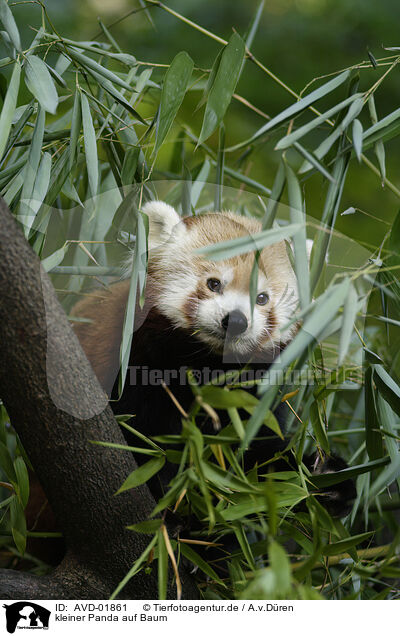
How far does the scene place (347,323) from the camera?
104 centimetres

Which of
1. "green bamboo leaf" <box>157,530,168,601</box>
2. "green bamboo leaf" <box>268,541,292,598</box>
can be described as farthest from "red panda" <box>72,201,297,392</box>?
"green bamboo leaf" <box>268,541,292,598</box>

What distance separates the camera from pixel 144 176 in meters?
1.65

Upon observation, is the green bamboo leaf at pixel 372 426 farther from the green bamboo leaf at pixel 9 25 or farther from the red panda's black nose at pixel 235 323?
the green bamboo leaf at pixel 9 25

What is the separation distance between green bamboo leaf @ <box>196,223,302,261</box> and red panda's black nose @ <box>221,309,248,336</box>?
0.48 m

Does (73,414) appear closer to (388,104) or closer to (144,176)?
(144,176)

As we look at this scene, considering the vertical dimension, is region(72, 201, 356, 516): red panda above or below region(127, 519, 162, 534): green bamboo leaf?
above

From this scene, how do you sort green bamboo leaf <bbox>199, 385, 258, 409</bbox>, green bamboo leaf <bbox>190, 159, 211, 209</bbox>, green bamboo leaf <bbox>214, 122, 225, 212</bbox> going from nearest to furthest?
green bamboo leaf <bbox>199, 385, 258, 409</bbox> < green bamboo leaf <bbox>214, 122, 225, 212</bbox> < green bamboo leaf <bbox>190, 159, 211, 209</bbox>

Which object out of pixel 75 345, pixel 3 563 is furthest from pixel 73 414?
pixel 3 563

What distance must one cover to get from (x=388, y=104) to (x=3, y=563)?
2814mm

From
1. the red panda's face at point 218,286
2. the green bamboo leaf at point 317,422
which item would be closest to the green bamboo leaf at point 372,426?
the green bamboo leaf at point 317,422

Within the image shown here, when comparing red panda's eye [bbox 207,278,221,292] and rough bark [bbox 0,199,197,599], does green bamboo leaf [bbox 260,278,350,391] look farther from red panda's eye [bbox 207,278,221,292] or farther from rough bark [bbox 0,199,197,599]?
red panda's eye [bbox 207,278,221,292]

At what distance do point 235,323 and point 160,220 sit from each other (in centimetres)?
43

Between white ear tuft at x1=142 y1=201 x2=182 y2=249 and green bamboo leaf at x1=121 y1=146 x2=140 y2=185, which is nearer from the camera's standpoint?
green bamboo leaf at x1=121 y1=146 x2=140 y2=185
